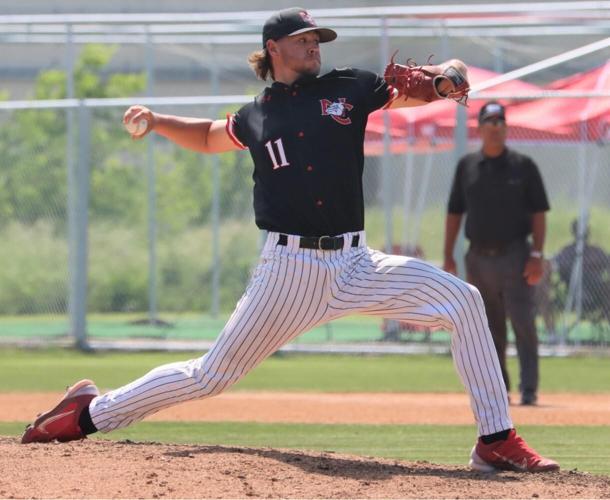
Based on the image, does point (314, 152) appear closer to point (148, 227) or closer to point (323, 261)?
point (323, 261)

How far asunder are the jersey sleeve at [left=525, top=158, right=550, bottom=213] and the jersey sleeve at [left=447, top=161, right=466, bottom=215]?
20.6 inches

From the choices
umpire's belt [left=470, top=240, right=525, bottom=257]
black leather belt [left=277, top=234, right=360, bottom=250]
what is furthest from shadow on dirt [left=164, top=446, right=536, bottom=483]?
umpire's belt [left=470, top=240, right=525, bottom=257]

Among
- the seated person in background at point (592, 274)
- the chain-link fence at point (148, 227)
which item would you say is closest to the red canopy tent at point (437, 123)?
the chain-link fence at point (148, 227)

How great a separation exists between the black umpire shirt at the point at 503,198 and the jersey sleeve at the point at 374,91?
14.0 ft

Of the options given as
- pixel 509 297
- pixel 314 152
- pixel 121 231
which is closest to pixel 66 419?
pixel 314 152

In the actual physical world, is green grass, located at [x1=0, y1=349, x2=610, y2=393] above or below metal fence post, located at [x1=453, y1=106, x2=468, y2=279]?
below

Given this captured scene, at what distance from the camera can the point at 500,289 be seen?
33.8 feet

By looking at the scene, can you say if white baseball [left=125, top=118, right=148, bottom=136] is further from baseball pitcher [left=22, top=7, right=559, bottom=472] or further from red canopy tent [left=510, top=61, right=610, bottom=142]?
red canopy tent [left=510, top=61, right=610, bottom=142]

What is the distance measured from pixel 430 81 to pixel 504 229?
14.3ft

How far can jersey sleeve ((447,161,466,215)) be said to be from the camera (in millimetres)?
10547

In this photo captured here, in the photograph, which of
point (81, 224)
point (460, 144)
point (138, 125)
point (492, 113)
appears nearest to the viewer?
point (138, 125)

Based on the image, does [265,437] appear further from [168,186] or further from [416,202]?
[416,202]

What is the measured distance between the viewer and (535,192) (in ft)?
34.0

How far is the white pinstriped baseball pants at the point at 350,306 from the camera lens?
592 centimetres
